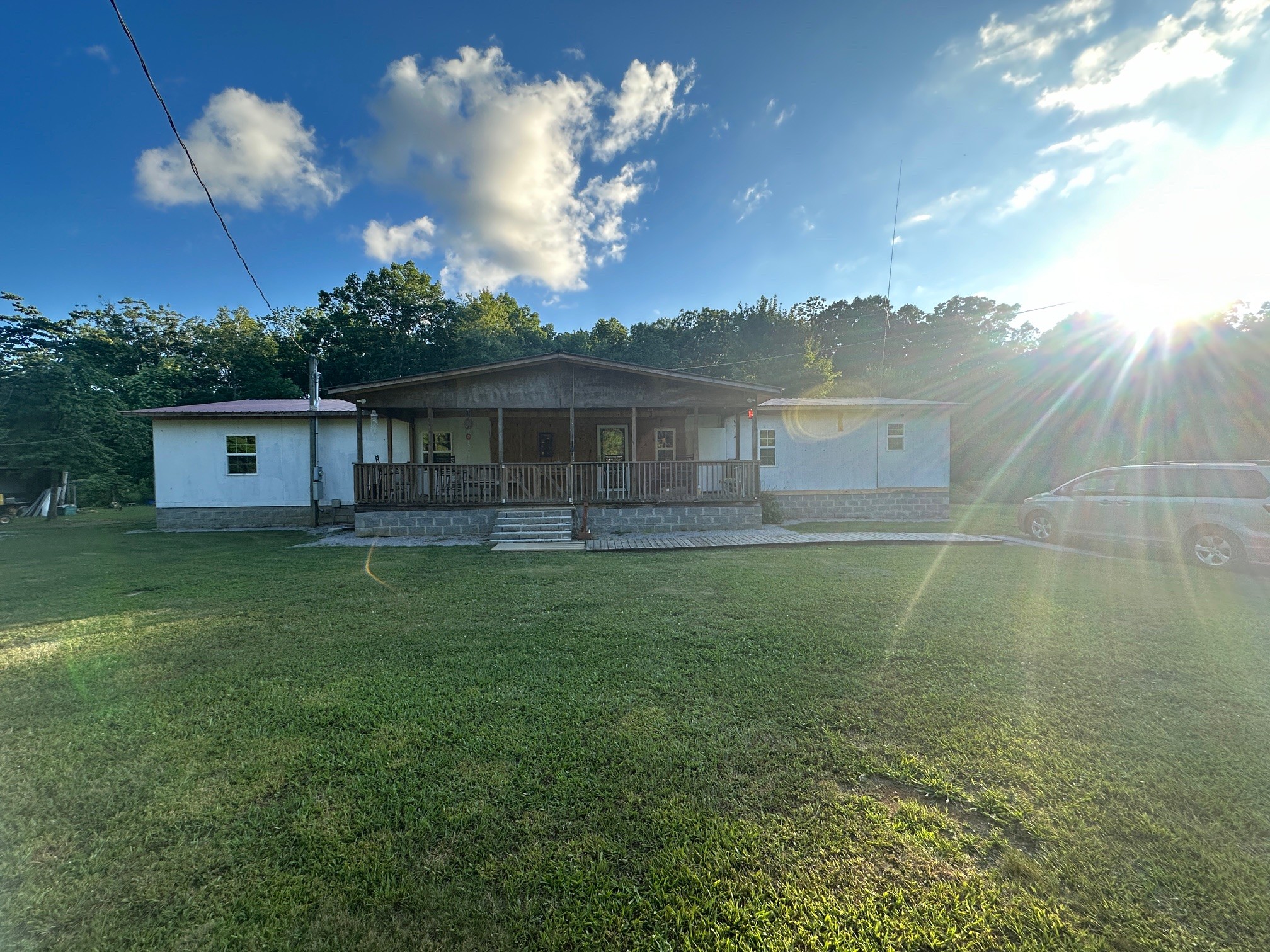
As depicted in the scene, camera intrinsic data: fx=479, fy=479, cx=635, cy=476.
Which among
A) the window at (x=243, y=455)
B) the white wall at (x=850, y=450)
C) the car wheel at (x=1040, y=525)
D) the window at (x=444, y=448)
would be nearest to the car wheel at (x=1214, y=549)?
the car wheel at (x=1040, y=525)

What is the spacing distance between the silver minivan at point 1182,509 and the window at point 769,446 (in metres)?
6.68

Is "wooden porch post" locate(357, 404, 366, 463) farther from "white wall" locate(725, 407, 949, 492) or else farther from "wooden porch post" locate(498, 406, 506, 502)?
"white wall" locate(725, 407, 949, 492)

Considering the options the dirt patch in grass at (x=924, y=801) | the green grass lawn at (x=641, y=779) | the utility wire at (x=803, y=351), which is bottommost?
the dirt patch in grass at (x=924, y=801)

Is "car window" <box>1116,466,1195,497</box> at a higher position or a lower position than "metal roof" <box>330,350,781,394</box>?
lower

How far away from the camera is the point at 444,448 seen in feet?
50.6

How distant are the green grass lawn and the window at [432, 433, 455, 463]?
35.4 ft

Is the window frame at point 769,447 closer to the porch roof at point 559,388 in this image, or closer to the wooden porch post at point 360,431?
the porch roof at point 559,388

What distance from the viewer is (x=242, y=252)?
9.55 meters

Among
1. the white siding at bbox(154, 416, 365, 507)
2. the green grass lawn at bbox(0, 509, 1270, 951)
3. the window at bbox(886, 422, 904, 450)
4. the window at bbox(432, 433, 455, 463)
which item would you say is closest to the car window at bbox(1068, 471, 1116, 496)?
the green grass lawn at bbox(0, 509, 1270, 951)

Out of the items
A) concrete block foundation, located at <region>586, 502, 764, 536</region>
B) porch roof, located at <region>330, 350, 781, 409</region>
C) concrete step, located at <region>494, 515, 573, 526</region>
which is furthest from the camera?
porch roof, located at <region>330, 350, 781, 409</region>

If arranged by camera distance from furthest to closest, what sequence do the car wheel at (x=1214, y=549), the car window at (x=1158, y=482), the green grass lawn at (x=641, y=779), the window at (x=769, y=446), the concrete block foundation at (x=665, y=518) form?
the window at (x=769, y=446)
the concrete block foundation at (x=665, y=518)
the car window at (x=1158, y=482)
the car wheel at (x=1214, y=549)
the green grass lawn at (x=641, y=779)

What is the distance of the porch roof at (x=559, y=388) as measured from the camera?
1154cm

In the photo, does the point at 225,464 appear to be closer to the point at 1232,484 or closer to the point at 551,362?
the point at 551,362

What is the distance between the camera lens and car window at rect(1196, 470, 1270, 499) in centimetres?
657
